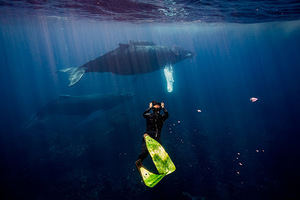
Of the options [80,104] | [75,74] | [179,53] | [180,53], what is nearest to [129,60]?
[75,74]

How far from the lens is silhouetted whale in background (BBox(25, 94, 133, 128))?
60.6ft

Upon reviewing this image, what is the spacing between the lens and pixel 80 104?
61.0 feet

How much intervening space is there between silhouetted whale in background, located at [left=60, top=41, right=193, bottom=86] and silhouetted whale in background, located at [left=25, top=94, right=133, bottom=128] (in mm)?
7059

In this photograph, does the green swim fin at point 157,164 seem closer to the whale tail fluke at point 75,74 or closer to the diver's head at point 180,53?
the whale tail fluke at point 75,74

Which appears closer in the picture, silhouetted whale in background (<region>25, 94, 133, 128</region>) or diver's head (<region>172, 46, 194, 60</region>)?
diver's head (<region>172, 46, 194, 60</region>)

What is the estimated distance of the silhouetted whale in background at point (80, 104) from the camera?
1848 cm

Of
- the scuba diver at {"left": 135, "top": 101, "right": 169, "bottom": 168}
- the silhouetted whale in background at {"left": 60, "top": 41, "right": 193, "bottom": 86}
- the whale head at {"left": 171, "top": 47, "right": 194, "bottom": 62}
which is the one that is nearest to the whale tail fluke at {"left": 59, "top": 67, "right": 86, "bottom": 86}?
the silhouetted whale in background at {"left": 60, "top": 41, "right": 193, "bottom": 86}

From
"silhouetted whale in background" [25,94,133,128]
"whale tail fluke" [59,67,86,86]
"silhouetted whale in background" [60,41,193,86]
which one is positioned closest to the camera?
"whale tail fluke" [59,67,86,86]

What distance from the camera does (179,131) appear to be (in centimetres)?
1781

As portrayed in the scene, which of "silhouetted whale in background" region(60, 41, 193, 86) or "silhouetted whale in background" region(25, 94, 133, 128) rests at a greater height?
"silhouetted whale in background" region(60, 41, 193, 86)

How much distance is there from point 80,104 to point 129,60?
937 centimetres

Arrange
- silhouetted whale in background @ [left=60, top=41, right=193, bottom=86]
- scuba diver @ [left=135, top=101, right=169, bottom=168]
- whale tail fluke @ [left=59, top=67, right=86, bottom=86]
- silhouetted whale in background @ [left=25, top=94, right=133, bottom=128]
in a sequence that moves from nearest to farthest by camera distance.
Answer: scuba diver @ [left=135, top=101, right=169, bottom=168]
whale tail fluke @ [left=59, top=67, right=86, bottom=86]
silhouetted whale in background @ [left=60, top=41, right=193, bottom=86]
silhouetted whale in background @ [left=25, top=94, right=133, bottom=128]

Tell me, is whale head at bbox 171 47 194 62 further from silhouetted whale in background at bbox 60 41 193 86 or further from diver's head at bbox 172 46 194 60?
Answer: silhouetted whale in background at bbox 60 41 193 86

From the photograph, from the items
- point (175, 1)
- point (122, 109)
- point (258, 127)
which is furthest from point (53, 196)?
point (258, 127)
